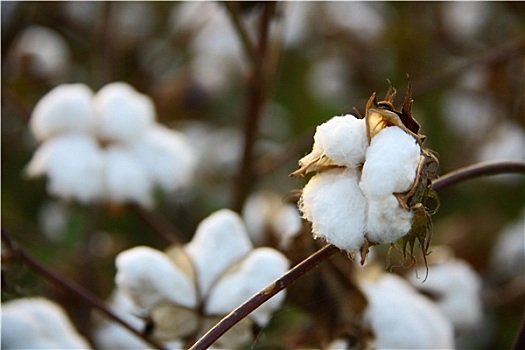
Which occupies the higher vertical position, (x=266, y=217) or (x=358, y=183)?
(x=358, y=183)

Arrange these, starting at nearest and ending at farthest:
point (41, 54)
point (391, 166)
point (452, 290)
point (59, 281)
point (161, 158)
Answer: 1. point (391, 166)
2. point (59, 281)
3. point (452, 290)
4. point (161, 158)
5. point (41, 54)

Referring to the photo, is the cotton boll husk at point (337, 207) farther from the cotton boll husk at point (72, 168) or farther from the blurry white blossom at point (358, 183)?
the cotton boll husk at point (72, 168)

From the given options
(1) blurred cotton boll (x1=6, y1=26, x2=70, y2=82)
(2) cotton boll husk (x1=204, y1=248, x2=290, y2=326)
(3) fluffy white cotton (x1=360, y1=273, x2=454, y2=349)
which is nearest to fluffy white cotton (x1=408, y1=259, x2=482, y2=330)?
(3) fluffy white cotton (x1=360, y1=273, x2=454, y2=349)

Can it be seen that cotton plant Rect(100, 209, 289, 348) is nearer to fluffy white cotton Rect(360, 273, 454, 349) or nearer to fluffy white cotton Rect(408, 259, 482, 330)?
fluffy white cotton Rect(360, 273, 454, 349)

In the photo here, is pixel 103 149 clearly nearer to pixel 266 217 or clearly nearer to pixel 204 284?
pixel 266 217

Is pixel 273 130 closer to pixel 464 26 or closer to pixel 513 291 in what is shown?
pixel 464 26

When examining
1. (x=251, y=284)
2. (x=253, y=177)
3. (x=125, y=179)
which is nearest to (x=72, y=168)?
(x=125, y=179)
